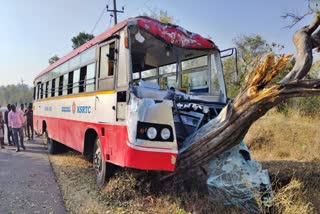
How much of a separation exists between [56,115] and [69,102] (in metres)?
1.76

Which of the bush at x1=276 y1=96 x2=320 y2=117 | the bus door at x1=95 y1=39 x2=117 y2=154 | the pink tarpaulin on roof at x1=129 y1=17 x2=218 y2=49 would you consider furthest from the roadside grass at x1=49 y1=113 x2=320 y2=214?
the bush at x1=276 y1=96 x2=320 y2=117

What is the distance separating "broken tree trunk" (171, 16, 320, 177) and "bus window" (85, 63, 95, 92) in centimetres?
242

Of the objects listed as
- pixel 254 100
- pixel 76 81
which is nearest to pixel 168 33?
pixel 254 100

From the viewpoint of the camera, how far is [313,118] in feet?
42.4

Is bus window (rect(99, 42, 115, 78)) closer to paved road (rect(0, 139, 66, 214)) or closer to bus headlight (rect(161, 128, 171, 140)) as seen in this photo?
bus headlight (rect(161, 128, 171, 140))

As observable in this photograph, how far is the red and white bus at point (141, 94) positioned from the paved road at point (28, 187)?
91 cm

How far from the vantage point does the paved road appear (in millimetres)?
5355

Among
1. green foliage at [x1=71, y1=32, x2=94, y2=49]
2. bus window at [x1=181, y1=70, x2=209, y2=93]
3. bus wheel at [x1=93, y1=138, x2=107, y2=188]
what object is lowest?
bus wheel at [x1=93, y1=138, x2=107, y2=188]

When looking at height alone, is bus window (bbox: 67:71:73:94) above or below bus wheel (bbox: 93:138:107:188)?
above

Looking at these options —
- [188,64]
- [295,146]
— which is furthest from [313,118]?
[188,64]

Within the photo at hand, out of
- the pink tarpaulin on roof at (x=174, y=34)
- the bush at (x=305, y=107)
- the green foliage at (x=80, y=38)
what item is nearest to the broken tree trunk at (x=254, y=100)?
the pink tarpaulin on roof at (x=174, y=34)

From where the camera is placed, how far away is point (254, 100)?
422 centimetres

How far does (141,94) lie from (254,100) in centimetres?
168

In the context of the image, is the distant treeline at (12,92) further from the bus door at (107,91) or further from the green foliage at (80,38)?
the bus door at (107,91)
